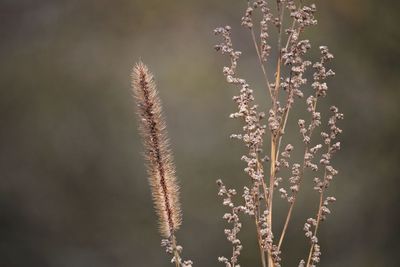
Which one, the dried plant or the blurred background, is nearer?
the dried plant

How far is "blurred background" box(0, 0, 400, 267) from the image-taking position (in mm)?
2322

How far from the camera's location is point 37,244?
231cm

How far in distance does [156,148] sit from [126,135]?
3.65ft

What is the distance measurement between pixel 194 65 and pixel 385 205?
859 mm

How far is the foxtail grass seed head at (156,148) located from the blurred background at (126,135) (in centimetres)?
106

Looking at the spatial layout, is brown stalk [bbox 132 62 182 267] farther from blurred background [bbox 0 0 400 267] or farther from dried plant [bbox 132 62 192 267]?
blurred background [bbox 0 0 400 267]

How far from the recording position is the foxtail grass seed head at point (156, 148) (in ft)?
4.25

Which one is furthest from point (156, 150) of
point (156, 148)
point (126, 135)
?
point (126, 135)

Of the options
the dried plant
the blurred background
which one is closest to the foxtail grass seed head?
the dried plant

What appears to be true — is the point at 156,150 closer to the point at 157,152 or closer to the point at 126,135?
the point at 157,152

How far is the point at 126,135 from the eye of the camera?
2396 millimetres

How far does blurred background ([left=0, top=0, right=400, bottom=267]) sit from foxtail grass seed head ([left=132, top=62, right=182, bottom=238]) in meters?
1.06

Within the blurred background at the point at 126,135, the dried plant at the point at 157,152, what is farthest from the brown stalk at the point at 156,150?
the blurred background at the point at 126,135

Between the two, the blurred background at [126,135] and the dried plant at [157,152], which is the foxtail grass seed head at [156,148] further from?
the blurred background at [126,135]
